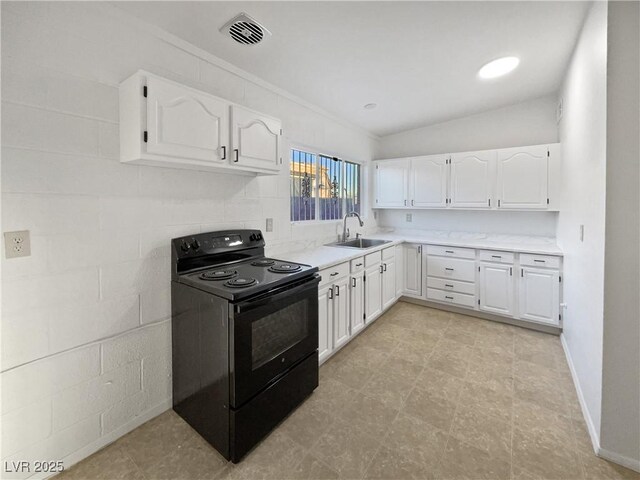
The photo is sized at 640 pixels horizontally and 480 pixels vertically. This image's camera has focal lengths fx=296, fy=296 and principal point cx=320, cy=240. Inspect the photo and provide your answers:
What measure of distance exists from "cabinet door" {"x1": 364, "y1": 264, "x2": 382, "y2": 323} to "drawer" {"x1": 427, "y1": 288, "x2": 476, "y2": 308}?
2.83 feet

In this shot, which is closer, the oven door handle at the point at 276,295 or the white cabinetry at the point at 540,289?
the oven door handle at the point at 276,295

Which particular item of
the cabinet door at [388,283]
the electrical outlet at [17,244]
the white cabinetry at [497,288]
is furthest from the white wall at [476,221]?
the electrical outlet at [17,244]

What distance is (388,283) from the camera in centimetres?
358

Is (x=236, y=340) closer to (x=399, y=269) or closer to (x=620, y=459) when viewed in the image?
(x=620, y=459)

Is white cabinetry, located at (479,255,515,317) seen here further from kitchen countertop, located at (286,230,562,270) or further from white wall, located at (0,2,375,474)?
→ white wall, located at (0,2,375,474)

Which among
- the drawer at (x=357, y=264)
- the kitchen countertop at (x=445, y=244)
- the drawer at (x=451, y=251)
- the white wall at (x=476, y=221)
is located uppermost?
the white wall at (x=476, y=221)

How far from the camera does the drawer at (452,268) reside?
11.6ft

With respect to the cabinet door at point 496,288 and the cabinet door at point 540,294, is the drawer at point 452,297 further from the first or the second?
the cabinet door at point 540,294

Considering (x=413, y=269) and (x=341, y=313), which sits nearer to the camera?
(x=341, y=313)

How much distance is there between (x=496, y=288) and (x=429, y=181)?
5.24ft

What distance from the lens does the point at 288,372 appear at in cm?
191

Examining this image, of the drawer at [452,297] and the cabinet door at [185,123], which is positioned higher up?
the cabinet door at [185,123]

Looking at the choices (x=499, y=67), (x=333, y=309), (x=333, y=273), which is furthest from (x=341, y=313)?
(x=499, y=67)

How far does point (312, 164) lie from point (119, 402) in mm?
2666
